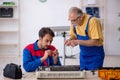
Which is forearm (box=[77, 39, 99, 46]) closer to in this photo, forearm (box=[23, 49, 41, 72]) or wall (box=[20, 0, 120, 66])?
forearm (box=[23, 49, 41, 72])

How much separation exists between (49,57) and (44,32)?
0.26 meters

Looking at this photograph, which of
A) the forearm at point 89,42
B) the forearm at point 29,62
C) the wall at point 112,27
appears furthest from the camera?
the wall at point 112,27

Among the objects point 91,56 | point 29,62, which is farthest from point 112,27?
point 29,62

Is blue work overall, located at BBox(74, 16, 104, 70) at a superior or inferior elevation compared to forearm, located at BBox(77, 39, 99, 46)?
inferior

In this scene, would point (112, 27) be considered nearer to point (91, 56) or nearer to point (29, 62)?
point (91, 56)

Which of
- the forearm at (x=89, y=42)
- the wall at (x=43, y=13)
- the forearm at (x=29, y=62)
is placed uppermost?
the wall at (x=43, y=13)

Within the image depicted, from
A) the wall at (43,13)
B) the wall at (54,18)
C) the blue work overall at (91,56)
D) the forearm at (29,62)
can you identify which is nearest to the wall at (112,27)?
the wall at (54,18)

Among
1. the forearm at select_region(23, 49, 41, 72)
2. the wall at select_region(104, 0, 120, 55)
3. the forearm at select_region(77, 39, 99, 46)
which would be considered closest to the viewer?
the forearm at select_region(23, 49, 41, 72)

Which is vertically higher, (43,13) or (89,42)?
(43,13)

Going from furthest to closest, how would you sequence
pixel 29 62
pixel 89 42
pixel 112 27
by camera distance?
pixel 112 27, pixel 89 42, pixel 29 62

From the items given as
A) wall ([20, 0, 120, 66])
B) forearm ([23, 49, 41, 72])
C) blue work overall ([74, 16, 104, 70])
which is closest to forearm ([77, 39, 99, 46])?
blue work overall ([74, 16, 104, 70])

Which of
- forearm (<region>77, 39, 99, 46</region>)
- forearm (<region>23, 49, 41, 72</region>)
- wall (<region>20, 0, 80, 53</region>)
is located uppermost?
wall (<region>20, 0, 80, 53</region>)

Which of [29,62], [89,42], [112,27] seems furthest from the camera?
[112,27]

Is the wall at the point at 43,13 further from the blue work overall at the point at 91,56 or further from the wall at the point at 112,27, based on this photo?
the blue work overall at the point at 91,56
